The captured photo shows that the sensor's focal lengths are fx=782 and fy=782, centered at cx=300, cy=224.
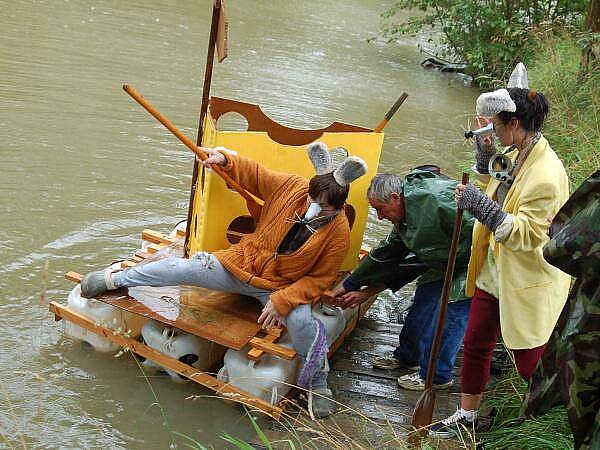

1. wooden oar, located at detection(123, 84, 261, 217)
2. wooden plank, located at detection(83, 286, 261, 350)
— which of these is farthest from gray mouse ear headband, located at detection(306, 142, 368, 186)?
wooden plank, located at detection(83, 286, 261, 350)

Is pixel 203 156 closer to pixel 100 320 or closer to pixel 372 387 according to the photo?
pixel 100 320

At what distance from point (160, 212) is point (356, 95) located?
6.31m

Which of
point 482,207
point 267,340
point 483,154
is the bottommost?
point 267,340

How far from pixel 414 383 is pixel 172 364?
1.35m

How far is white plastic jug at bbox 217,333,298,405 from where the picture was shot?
409cm

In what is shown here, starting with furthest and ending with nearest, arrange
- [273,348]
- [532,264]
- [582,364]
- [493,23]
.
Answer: [493,23] → [273,348] → [532,264] → [582,364]

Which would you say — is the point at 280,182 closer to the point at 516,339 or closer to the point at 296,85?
the point at 516,339

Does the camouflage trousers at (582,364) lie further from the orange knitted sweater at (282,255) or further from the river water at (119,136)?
the river water at (119,136)

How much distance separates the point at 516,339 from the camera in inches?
133

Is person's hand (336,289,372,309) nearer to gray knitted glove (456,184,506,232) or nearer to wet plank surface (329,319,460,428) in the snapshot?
wet plank surface (329,319,460,428)

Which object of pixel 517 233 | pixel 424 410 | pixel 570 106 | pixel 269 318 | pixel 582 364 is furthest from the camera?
pixel 570 106

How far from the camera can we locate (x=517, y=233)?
126 inches

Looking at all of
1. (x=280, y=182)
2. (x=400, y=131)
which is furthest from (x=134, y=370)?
(x=400, y=131)

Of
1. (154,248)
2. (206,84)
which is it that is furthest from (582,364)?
(154,248)
